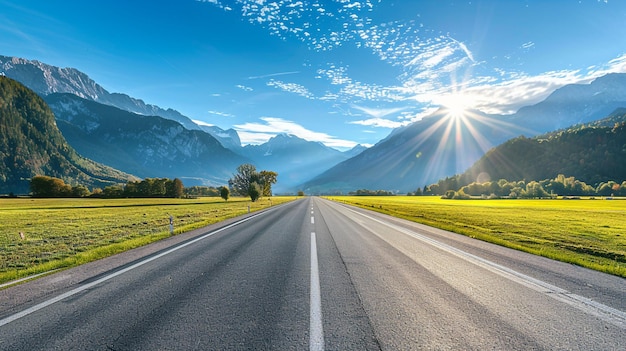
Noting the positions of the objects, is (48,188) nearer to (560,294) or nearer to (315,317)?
(315,317)

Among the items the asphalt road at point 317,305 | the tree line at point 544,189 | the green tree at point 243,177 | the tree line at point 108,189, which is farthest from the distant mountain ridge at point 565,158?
the asphalt road at point 317,305

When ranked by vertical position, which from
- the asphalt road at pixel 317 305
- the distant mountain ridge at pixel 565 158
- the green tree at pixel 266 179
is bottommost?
the asphalt road at pixel 317 305

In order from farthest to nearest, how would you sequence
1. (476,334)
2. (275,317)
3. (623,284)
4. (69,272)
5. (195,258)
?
(195,258), (69,272), (623,284), (275,317), (476,334)

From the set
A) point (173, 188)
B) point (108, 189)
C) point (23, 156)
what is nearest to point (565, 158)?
point (173, 188)

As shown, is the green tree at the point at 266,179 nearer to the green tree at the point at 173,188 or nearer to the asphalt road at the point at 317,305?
the green tree at the point at 173,188

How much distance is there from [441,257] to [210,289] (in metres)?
6.69

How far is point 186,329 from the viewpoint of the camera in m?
3.67

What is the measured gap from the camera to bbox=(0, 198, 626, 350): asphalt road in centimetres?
339

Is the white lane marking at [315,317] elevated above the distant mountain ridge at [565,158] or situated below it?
below

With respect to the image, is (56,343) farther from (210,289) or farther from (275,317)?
(275,317)

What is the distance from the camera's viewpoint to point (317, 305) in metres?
4.46

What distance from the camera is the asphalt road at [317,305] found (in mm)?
3395

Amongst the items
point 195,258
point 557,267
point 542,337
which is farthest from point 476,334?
point 195,258

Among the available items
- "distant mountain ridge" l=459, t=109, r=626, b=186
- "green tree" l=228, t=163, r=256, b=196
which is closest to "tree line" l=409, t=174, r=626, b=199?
"distant mountain ridge" l=459, t=109, r=626, b=186
